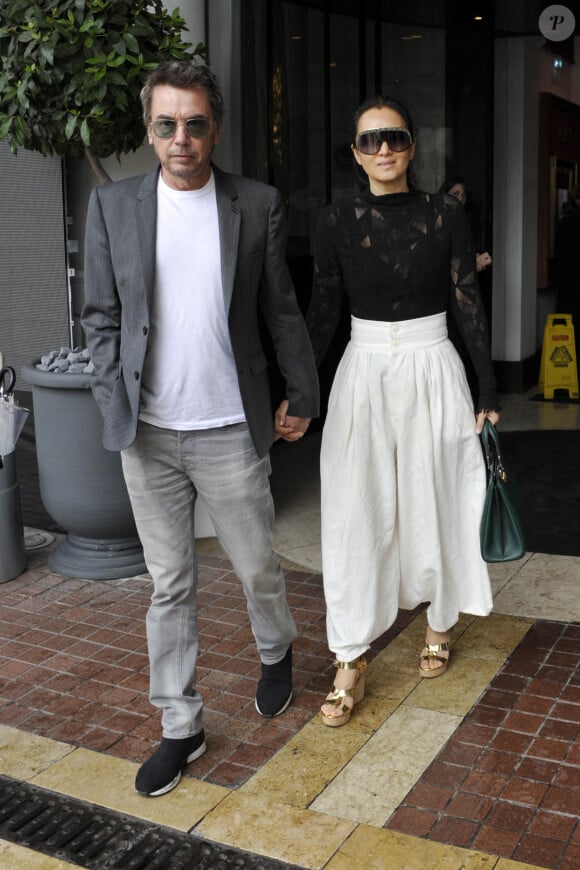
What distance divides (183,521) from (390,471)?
81 centimetres

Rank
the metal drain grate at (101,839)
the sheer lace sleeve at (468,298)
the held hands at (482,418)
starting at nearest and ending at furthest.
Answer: the metal drain grate at (101,839) → the sheer lace sleeve at (468,298) → the held hands at (482,418)

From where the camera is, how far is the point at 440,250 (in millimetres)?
3795

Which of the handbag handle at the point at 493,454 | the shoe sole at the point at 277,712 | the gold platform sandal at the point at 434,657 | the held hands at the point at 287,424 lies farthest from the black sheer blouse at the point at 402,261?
the shoe sole at the point at 277,712

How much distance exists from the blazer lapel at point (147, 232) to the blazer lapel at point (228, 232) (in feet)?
0.64

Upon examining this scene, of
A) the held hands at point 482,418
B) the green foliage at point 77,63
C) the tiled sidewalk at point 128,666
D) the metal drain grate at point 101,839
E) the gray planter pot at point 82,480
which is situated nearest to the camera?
the metal drain grate at point 101,839

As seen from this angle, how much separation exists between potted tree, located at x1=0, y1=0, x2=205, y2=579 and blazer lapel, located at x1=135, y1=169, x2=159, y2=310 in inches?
63.4

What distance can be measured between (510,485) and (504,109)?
24.8ft

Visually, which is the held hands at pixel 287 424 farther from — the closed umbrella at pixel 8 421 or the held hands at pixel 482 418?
the closed umbrella at pixel 8 421

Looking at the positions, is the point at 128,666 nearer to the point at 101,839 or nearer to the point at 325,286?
the point at 101,839

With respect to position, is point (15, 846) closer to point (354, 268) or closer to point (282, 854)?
point (282, 854)

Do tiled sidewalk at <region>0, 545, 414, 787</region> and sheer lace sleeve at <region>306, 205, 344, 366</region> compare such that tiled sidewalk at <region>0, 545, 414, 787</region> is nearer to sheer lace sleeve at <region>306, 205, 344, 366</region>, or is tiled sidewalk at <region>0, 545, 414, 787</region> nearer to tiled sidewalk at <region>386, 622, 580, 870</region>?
tiled sidewalk at <region>386, 622, 580, 870</region>

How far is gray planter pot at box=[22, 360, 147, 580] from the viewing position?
524cm

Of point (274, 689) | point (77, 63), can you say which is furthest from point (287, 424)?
point (77, 63)

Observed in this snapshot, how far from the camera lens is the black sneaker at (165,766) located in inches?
131
